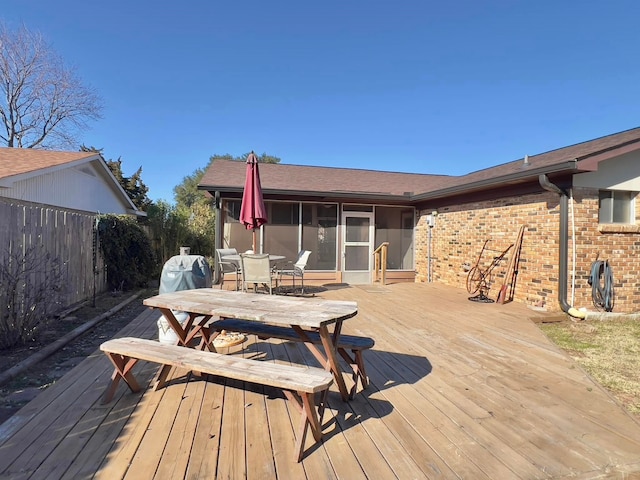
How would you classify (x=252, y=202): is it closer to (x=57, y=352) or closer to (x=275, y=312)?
(x=57, y=352)

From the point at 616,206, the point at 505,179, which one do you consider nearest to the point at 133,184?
the point at 505,179

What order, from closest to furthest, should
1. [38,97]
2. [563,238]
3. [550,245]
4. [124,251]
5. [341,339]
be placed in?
[341,339] → [563,238] → [550,245] → [124,251] → [38,97]

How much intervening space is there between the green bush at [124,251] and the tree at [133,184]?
52.1ft

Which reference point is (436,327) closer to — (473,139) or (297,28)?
(297,28)

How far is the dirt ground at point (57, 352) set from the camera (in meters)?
2.74

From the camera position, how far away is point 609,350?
4.12 metres

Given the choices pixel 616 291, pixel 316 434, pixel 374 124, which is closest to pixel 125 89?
pixel 374 124

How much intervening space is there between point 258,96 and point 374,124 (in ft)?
17.0

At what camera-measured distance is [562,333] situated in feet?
15.9

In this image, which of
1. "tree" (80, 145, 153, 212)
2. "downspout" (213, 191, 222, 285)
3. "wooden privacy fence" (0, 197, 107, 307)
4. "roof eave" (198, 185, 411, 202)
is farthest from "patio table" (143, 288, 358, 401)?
"tree" (80, 145, 153, 212)

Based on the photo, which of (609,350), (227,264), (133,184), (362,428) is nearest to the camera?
(362,428)

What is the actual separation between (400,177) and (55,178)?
11.4 metres

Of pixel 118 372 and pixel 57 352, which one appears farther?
pixel 57 352

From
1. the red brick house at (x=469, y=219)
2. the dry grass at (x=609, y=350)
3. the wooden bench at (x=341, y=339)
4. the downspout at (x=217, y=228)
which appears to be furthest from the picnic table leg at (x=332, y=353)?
the downspout at (x=217, y=228)
